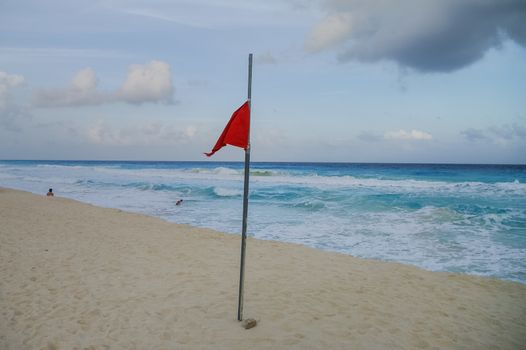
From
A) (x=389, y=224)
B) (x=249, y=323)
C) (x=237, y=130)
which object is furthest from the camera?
(x=389, y=224)

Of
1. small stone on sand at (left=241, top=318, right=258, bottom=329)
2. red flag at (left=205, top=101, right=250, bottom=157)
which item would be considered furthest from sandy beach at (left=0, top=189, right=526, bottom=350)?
red flag at (left=205, top=101, right=250, bottom=157)

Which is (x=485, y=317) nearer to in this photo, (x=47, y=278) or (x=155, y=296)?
(x=155, y=296)

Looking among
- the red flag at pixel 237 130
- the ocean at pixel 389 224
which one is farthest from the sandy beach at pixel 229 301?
the red flag at pixel 237 130

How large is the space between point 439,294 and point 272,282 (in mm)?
3246

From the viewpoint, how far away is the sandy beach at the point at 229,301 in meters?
5.00

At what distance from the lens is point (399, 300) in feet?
21.6

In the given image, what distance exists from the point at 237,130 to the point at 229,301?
3.15 metres

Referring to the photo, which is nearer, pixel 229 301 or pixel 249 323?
pixel 249 323

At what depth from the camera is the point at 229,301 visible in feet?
20.5

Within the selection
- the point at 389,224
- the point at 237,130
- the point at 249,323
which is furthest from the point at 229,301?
the point at 389,224

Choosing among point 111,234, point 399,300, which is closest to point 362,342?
point 399,300

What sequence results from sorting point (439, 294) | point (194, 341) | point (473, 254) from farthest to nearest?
point (473, 254)
point (439, 294)
point (194, 341)

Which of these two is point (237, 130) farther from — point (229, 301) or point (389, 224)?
point (389, 224)

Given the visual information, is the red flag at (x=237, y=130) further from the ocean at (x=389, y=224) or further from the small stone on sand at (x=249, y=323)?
the ocean at (x=389, y=224)
